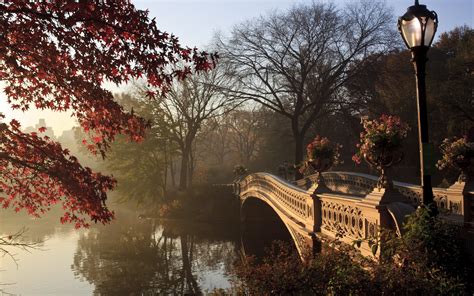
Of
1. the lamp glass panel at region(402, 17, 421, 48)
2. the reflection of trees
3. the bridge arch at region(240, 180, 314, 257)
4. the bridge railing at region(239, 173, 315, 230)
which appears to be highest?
the lamp glass panel at region(402, 17, 421, 48)

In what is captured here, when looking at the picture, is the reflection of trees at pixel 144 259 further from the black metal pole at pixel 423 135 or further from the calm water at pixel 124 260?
the black metal pole at pixel 423 135

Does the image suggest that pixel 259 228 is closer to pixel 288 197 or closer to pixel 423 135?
pixel 288 197

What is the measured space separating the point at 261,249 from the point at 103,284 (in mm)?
10348

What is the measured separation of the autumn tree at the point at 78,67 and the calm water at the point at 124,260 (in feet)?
29.2

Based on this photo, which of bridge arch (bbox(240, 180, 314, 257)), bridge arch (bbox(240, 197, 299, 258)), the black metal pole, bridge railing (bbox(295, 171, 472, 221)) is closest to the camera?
the black metal pole

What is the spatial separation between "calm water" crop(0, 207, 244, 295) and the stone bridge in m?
4.98

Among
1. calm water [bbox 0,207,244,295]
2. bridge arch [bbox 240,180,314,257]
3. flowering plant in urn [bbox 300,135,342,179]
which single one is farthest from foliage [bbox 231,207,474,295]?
calm water [bbox 0,207,244,295]

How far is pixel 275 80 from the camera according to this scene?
3475 centimetres

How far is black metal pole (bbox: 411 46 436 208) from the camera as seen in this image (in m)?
6.33

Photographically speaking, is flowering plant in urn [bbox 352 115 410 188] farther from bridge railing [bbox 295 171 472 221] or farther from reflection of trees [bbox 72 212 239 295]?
reflection of trees [bbox 72 212 239 295]

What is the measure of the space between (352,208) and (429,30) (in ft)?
14.2

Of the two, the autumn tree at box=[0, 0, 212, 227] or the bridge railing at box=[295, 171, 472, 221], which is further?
the bridge railing at box=[295, 171, 472, 221]

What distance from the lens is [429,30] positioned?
21.1ft

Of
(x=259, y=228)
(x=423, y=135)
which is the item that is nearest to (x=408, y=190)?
(x=423, y=135)
